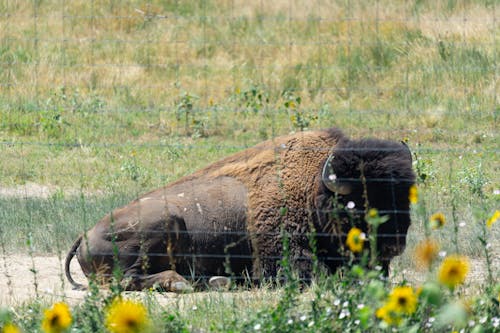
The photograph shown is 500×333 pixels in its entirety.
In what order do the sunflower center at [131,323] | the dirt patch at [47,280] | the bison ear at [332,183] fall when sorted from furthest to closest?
1. the bison ear at [332,183]
2. the dirt patch at [47,280]
3. the sunflower center at [131,323]

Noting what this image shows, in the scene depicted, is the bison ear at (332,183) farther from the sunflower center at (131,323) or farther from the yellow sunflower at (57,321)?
the sunflower center at (131,323)

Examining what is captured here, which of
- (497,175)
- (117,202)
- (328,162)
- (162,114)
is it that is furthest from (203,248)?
(162,114)

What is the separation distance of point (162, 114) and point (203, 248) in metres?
6.48

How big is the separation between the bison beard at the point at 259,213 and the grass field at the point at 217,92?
3.15ft

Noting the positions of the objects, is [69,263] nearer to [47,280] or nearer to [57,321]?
[47,280]

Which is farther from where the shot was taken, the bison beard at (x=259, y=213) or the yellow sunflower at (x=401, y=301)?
the bison beard at (x=259, y=213)

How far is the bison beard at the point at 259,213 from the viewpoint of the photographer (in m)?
6.50

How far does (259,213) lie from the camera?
6.77 m

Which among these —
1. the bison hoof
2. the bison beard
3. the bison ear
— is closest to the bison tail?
the bison beard

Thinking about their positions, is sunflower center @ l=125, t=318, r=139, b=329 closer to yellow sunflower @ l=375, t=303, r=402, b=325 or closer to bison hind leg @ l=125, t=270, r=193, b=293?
yellow sunflower @ l=375, t=303, r=402, b=325

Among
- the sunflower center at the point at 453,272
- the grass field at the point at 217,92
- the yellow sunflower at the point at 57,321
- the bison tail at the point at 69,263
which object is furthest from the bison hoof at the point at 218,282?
the sunflower center at the point at 453,272

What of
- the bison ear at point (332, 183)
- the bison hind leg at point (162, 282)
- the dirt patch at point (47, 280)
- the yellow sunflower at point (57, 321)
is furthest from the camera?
the bison ear at point (332, 183)

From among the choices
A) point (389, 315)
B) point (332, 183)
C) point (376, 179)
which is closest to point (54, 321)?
point (389, 315)

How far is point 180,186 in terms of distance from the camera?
6.98 m
